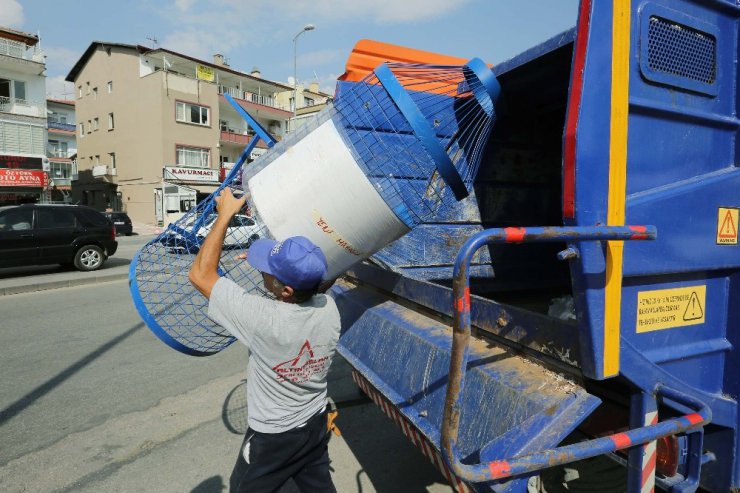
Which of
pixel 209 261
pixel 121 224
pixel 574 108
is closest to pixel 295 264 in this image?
pixel 209 261

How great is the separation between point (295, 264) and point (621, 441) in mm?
1265

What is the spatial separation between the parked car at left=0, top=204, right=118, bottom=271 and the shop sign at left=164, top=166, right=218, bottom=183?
754 inches

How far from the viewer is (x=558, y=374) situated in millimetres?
1833

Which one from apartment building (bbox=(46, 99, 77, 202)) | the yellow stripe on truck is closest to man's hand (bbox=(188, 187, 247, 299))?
the yellow stripe on truck

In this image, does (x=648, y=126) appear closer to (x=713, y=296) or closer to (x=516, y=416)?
(x=713, y=296)

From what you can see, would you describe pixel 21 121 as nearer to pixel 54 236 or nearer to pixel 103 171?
pixel 103 171

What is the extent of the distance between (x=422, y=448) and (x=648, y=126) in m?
1.67

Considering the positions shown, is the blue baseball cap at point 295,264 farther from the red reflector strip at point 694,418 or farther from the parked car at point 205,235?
the red reflector strip at point 694,418

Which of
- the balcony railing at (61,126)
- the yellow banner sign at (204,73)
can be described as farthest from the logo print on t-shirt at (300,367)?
the balcony railing at (61,126)

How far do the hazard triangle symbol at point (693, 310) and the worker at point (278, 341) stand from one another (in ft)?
4.82

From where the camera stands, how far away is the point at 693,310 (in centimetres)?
201

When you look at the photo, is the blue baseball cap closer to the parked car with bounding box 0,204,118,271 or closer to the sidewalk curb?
the sidewalk curb

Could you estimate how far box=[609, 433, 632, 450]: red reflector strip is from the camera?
5.14ft

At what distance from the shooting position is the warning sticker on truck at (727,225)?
197 cm
